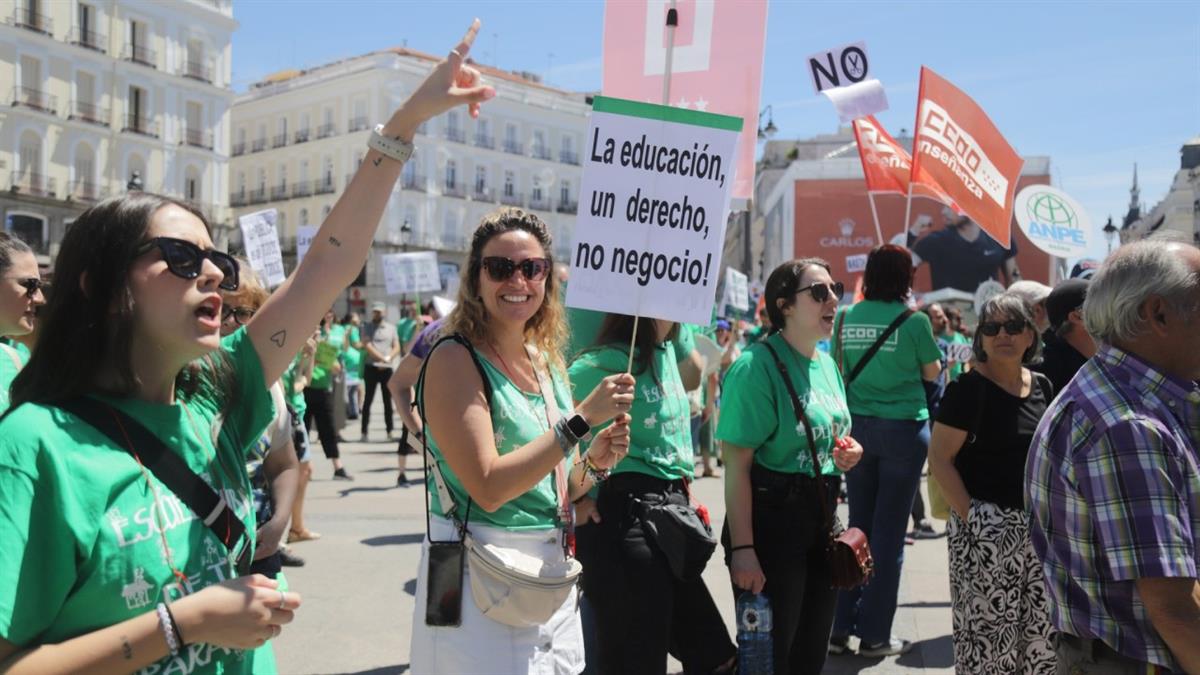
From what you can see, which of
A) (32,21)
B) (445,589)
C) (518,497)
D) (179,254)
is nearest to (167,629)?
(179,254)

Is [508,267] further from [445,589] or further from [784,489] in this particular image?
[784,489]

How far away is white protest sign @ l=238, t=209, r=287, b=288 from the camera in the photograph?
39.7 ft

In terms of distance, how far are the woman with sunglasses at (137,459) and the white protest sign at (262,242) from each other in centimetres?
1056

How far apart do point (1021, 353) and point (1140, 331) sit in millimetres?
1912

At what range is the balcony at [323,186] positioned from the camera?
64312 mm

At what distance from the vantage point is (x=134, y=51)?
163 ft

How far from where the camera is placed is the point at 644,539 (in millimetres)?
3625

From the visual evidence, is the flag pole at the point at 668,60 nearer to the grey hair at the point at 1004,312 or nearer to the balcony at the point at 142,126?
the grey hair at the point at 1004,312

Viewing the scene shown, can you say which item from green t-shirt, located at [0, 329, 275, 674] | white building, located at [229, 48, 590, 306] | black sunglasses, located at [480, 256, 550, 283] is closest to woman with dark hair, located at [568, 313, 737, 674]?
black sunglasses, located at [480, 256, 550, 283]

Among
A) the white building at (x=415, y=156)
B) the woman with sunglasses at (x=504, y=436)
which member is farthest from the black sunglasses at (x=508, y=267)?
the white building at (x=415, y=156)

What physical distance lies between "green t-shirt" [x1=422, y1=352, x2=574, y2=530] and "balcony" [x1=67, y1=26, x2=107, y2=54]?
51.7 meters

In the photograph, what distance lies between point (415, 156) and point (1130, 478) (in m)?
60.9

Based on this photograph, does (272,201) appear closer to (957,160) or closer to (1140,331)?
(957,160)

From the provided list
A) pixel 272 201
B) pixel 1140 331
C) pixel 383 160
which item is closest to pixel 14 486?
pixel 383 160
